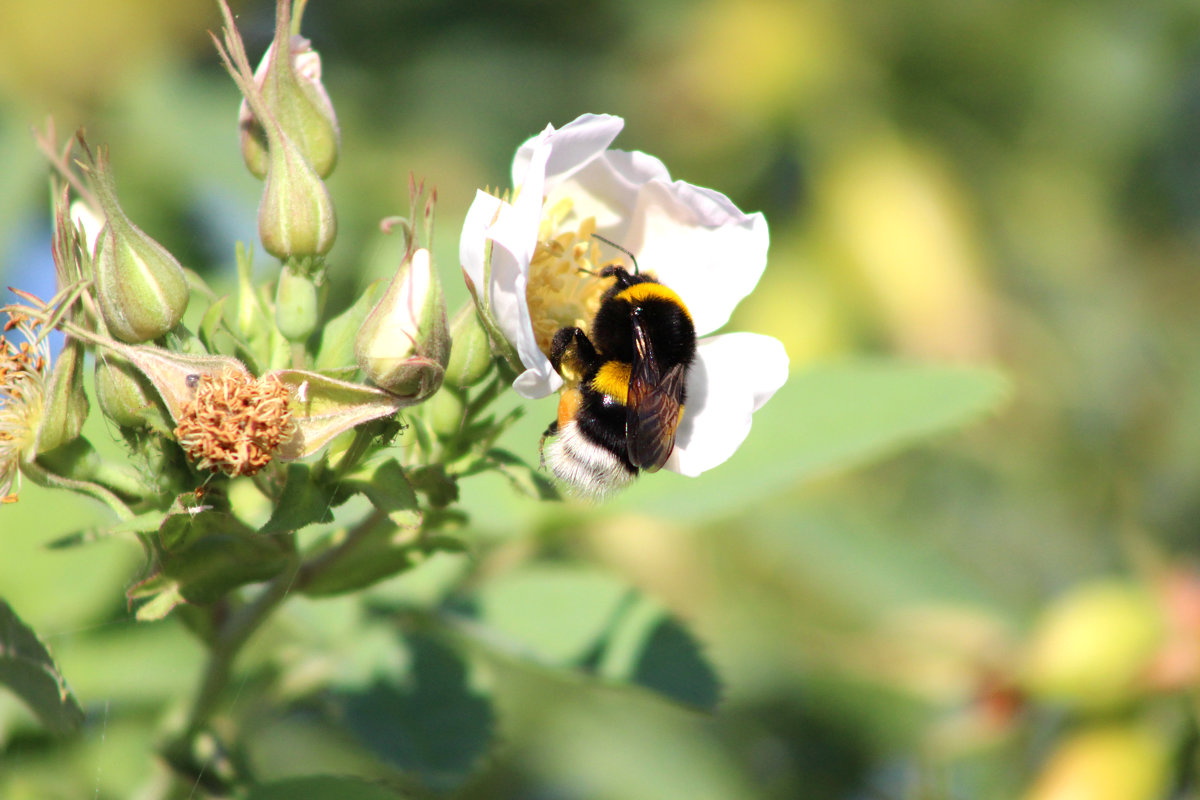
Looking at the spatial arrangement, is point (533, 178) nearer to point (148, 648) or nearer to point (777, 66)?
point (148, 648)

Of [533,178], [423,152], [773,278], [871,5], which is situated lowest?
[533,178]

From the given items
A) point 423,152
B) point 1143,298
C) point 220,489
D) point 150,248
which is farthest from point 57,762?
point 1143,298

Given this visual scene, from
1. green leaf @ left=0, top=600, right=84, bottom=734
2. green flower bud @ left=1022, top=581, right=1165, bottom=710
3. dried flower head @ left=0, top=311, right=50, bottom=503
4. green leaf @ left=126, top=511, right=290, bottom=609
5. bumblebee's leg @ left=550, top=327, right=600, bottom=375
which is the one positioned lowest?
green leaf @ left=0, top=600, right=84, bottom=734

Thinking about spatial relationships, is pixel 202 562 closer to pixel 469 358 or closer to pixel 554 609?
pixel 469 358

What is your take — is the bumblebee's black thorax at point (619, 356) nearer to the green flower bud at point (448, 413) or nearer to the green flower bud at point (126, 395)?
the green flower bud at point (448, 413)

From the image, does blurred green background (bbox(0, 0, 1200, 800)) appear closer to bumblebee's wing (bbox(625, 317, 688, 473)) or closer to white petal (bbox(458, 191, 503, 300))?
bumblebee's wing (bbox(625, 317, 688, 473))

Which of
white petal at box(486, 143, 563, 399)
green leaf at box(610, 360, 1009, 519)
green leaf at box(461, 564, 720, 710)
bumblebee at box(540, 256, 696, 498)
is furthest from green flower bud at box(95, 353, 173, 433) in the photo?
green leaf at box(610, 360, 1009, 519)

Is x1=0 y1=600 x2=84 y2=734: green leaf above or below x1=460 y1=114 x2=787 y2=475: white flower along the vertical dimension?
below

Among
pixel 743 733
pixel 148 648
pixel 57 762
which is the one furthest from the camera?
pixel 743 733
